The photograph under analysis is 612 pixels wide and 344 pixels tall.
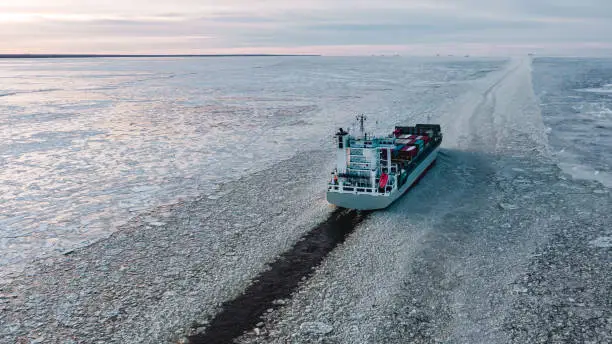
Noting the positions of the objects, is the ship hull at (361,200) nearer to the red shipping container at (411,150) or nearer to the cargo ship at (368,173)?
the cargo ship at (368,173)

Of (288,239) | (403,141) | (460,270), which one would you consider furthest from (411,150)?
(460,270)

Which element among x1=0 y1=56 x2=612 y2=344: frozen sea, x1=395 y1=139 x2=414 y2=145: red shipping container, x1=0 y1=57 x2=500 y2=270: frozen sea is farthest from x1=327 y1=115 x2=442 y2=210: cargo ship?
x1=0 y1=57 x2=500 y2=270: frozen sea

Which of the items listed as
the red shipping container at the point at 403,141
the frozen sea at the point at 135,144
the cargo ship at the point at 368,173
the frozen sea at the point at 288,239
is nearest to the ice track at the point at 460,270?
the frozen sea at the point at 288,239

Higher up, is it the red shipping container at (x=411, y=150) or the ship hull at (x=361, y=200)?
the red shipping container at (x=411, y=150)

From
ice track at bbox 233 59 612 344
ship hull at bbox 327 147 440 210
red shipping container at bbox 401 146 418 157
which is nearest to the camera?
ice track at bbox 233 59 612 344

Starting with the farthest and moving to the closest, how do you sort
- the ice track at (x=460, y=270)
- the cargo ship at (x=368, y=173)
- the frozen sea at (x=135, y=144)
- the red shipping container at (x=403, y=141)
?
the red shipping container at (x=403, y=141), the cargo ship at (x=368, y=173), the frozen sea at (x=135, y=144), the ice track at (x=460, y=270)

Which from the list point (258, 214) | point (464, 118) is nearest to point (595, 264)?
point (258, 214)

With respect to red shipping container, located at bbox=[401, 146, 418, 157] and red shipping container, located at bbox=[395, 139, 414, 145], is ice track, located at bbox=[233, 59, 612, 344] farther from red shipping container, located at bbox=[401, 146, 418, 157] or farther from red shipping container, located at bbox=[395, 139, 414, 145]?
red shipping container, located at bbox=[395, 139, 414, 145]
